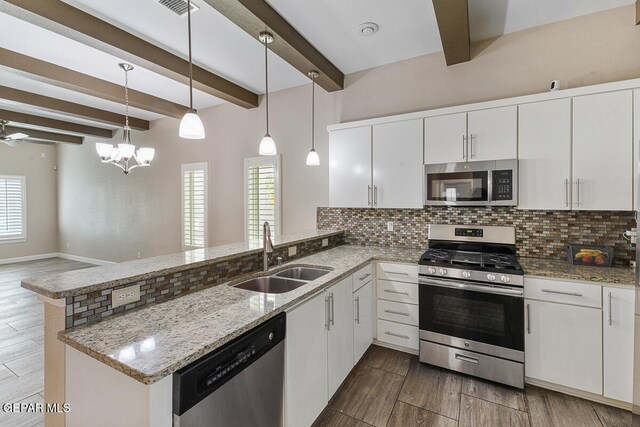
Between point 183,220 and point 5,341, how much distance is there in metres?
2.60

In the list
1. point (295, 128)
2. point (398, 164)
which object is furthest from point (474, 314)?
point (295, 128)

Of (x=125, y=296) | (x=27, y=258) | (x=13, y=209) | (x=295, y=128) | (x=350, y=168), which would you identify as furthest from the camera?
(x=27, y=258)

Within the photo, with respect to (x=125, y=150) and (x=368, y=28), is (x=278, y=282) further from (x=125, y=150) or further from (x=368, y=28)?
(x=125, y=150)

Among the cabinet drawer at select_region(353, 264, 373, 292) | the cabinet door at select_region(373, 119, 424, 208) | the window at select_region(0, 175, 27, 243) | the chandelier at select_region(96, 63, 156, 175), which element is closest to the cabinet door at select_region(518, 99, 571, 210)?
the cabinet door at select_region(373, 119, 424, 208)

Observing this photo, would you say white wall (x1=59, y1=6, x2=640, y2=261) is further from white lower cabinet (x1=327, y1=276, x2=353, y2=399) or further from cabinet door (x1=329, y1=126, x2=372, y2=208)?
white lower cabinet (x1=327, y1=276, x2=353, y2=399)

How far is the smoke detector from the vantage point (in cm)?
228

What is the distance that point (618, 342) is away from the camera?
199 cm

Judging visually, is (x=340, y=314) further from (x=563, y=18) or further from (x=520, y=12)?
(x=563, y=18)

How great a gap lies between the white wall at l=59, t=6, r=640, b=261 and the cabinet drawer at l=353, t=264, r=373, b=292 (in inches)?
52.8

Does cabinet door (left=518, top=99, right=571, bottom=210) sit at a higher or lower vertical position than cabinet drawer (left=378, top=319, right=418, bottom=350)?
higher

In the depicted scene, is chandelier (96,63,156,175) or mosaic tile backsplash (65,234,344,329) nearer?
mosaic tile backsplash (65,234,344,329)

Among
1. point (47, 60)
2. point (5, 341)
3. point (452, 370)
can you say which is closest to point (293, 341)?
point (452, 370)

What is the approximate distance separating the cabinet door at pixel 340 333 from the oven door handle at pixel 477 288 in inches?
28.2

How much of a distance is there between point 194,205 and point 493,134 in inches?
178
